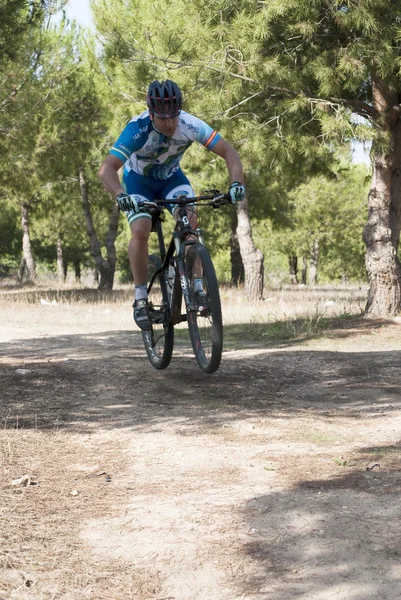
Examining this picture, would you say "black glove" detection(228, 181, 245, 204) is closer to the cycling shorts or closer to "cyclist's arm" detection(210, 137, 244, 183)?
"cyclist's arm" detection(210, 137, 244, 183)

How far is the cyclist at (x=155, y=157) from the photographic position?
213 inches

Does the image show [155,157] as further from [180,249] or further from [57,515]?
[57,515]

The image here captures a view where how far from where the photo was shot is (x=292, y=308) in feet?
49.1

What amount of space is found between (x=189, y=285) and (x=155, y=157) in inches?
39.8

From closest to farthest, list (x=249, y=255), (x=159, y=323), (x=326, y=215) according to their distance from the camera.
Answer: (x=159, y=323)
(x=249, y=255)
(x=326, y=215)

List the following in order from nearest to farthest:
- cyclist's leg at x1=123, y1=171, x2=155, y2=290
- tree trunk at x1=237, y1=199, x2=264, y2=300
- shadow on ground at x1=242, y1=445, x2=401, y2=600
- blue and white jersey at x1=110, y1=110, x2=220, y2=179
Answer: shadow on ground at x1=242, y1=445, x2=401, y2=600 < blue and white jersey at x1=110, y1=110, x2=220, y2=179 < cyclist's leg at x1=123, y1=171, x2=155, y2=290 < tree trunk at x1=237, y1=199, x2=264, y2=300

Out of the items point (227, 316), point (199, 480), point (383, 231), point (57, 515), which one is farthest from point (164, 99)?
point (227, 316)

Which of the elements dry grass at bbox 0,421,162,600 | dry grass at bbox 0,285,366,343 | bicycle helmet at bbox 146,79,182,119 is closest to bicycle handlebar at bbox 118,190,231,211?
bicycle helmet at bbox 146,79,182,119

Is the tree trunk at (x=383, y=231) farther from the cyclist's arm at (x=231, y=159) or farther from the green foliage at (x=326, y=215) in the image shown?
the green foliage at (x=326, y=215)

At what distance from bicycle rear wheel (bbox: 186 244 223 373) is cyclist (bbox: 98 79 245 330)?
12 cm

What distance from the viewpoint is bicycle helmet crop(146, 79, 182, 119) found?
17.7 feet

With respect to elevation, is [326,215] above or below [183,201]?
above

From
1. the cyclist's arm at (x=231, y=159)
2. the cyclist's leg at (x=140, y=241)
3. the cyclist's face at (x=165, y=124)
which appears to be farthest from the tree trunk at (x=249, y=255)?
the cyclist's face at (x=165, y=124)

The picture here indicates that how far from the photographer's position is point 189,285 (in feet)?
18.9
